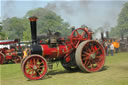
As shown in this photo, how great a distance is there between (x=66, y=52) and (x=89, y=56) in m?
0.94

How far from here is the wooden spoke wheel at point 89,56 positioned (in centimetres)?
665

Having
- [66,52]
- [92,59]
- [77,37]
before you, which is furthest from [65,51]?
[92,59]

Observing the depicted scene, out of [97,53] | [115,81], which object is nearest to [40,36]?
[97,53]

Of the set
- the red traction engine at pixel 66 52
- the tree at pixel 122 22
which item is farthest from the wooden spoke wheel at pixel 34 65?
the tree at pixel 122 22

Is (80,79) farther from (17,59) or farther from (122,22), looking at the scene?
(122,22)

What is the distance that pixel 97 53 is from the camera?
7.38m

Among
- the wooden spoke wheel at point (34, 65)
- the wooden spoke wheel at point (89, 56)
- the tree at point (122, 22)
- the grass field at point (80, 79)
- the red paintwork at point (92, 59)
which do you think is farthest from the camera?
the tree at point (122, 22)

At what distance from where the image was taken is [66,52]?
7.01m

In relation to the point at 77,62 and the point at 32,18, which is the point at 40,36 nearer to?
the point at 32,18

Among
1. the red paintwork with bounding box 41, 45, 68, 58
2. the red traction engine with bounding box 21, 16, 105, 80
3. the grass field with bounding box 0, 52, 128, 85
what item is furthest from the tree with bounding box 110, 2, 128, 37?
the grass field with bounding box 0, 52, 128, 85

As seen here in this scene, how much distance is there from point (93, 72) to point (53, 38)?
6.73 feet

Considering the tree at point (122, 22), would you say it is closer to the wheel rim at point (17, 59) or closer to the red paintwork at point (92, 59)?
the wheel rim at point (17, 59)

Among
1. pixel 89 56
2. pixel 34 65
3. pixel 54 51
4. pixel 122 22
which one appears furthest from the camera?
pixel 122 22

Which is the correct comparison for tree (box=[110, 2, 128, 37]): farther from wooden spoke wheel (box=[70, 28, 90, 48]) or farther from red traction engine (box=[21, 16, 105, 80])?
red traction engine (box=[21, 16, 105, 80])
